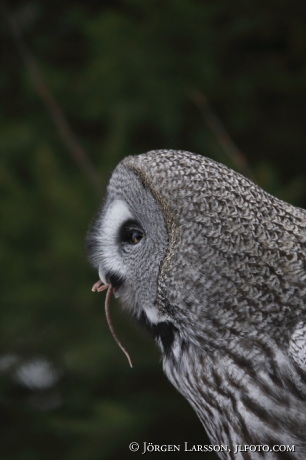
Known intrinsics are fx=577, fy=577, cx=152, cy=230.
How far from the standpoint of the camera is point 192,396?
134 cm

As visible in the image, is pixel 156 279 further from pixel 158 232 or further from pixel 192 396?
pixel 192 396

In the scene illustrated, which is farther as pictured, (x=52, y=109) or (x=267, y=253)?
(x=52, y=109)

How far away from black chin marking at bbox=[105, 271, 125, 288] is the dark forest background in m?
0.65

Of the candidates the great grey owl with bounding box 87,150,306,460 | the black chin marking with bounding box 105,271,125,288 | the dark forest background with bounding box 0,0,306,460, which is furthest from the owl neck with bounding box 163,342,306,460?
the dark forest background with bounding box 0,0,306,460

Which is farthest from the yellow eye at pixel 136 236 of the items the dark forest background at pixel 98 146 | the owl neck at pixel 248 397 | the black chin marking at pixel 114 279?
the dark forest background at pixel 98 146

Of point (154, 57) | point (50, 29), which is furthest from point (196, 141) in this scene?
point (50, 29)

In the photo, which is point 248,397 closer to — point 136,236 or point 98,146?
point 136,236

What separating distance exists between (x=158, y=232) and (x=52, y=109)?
48.1 inches

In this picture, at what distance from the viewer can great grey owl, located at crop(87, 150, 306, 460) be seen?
118cm

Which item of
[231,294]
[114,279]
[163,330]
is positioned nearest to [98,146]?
[114,279]

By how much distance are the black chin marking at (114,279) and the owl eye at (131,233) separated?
89 millimetres

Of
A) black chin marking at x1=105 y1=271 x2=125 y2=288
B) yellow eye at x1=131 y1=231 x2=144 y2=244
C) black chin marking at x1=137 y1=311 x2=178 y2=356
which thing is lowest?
black chin marking at x1=137 y1=311 x2=178 y2=356

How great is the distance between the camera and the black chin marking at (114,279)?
1.44 m

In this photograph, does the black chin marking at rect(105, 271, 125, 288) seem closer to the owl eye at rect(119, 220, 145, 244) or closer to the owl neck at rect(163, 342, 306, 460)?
the owl eye at rect(119, 220, 145, 244)
